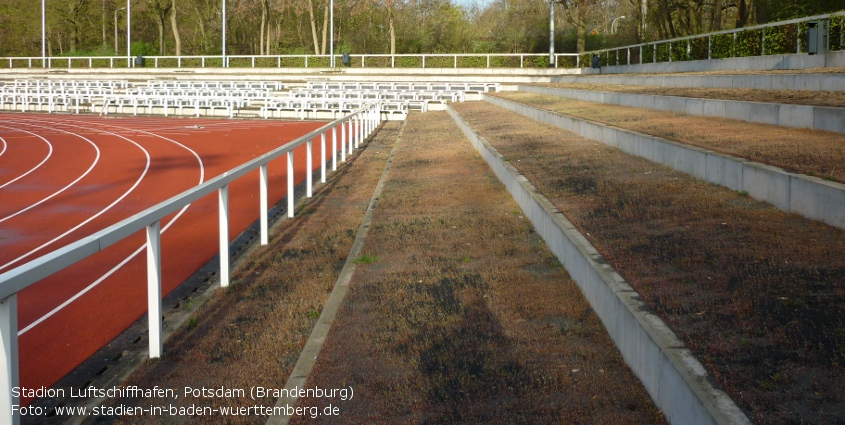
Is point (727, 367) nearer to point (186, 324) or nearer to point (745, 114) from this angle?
point (186, 324)

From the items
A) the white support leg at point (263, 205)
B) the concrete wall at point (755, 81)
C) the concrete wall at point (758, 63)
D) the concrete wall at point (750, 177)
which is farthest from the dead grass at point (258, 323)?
the concrete wall at point (758, 63)

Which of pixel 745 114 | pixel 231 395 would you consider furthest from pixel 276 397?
pixel 745 114

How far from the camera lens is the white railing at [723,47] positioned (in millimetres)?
18422

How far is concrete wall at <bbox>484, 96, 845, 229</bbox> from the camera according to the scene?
6750 millimetres

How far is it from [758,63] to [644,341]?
18.7 metres

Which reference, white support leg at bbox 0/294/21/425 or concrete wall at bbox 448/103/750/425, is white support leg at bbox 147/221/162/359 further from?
concrete wall at bbox 448/103/750/425

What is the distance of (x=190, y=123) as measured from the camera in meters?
37.0

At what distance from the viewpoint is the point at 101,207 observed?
15.0 meters

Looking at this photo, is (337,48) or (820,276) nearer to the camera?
(820,276)

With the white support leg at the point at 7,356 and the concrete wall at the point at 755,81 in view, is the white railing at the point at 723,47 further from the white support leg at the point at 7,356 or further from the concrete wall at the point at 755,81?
the white support leg at the point at 7,356

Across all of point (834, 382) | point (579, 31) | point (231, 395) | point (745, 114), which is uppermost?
point (579, 31)

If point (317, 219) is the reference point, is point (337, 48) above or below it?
above

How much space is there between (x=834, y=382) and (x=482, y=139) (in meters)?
13.3

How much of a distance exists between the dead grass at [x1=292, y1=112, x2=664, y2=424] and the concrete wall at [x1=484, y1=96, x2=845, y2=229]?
201 cm
